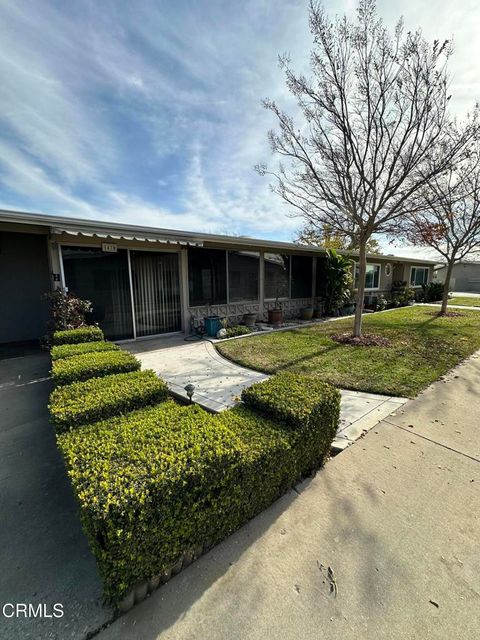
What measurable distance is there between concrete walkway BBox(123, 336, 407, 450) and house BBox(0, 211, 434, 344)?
A: 3.38 feet

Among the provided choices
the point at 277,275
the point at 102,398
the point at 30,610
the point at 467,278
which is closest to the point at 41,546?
the point at 30,610

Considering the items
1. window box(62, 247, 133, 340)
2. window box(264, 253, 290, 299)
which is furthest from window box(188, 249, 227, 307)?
window box(264, 253, 290, 299)

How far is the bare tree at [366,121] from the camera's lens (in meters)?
5.93

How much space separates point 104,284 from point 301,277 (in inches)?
291

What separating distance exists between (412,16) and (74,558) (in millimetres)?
9610

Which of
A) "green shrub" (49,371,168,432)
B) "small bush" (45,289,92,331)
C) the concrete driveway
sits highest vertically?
"small bush" (45,289,92,331)

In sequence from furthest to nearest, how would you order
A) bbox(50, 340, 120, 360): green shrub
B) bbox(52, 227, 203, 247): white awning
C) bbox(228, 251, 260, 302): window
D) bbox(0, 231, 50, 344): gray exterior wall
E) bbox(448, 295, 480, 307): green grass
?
bbox(448, 295, 480, 307): green grass → bbox(228, 251, 260, 302): window → bbox(0, 231, 50, 344): gray exterior wall → bbox(52, 227, 203, 247): white awning → bbox(50, 340, 120, 360): green shrub

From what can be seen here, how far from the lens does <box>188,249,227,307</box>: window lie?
8266mm

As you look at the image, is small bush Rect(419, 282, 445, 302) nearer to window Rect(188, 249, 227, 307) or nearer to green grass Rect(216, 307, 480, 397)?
green grass Rect(216, 307, 480, 397)

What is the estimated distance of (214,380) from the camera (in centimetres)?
485

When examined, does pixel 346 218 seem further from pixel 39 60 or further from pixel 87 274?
pixel 39 60

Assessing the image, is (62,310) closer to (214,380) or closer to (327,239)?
(214,380)

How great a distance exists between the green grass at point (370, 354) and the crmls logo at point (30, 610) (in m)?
4.01

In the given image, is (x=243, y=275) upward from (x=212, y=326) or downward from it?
upward
